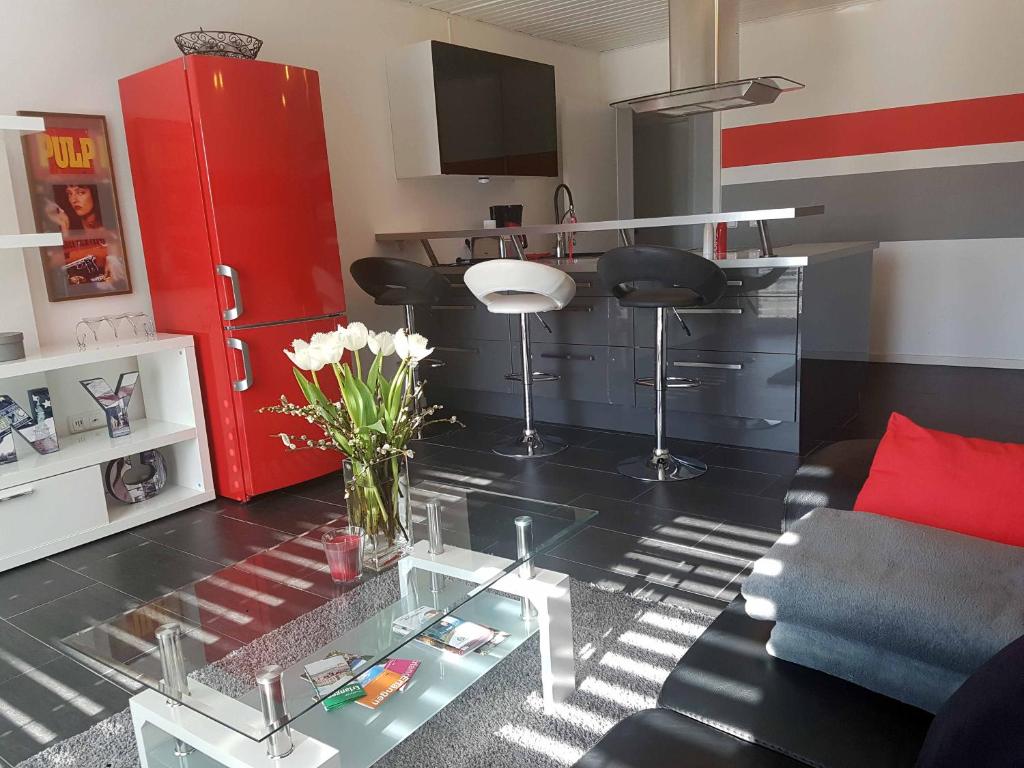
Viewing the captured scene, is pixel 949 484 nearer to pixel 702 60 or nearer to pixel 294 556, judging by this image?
pixel 294 556

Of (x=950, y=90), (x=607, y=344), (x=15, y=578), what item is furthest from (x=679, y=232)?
(x=15, y=578)

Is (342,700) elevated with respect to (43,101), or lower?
lower

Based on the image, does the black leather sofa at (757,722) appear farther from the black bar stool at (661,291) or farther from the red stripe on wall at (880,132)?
the red stripe on wall at (880,132)

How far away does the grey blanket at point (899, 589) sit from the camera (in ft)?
3.59

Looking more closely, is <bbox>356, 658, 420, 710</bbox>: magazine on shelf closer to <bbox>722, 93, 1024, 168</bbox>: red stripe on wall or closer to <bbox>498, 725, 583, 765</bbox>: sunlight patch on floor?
<bbox>498, 725, 583, 765</bbox>: sunlight patch on floor

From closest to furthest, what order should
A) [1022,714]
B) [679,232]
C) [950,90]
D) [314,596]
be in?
[1022,714], [314,596], [950,90], [679,232]

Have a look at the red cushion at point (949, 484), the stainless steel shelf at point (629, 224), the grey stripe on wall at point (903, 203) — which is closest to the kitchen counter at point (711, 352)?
the stainless steel shelf at point (629, 224)

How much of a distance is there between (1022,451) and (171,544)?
295 centimetres

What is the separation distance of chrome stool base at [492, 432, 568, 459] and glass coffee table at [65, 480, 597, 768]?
1.79m

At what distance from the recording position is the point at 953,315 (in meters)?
5.54

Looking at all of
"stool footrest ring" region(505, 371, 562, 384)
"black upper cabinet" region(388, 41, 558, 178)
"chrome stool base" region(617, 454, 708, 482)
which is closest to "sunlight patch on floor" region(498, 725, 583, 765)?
"chrome stool base" region(617, 454, 708, 482)

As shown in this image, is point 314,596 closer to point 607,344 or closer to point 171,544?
point 171,544

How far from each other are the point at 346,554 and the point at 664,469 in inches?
80.1

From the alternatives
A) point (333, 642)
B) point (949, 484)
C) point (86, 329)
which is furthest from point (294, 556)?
point (86, 329)
